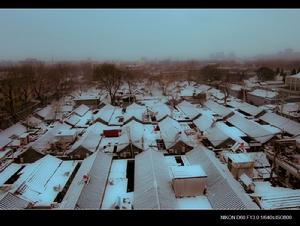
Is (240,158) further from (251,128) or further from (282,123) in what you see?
(282,123)

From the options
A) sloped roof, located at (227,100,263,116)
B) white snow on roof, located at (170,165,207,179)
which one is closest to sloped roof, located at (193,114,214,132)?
sloped roof, located at (227,100,263,116)

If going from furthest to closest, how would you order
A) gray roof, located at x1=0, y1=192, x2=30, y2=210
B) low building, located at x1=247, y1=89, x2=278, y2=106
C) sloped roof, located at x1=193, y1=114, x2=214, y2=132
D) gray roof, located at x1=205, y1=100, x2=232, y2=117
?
low building, located at x1=247, y1=89, x2=278, y2=106, gray roof, located at x1=205, y1=100, x2=232, y2=117, sloped roof, located at x1=193, y1=114, x2=214, y2=132, gray roof, located at x1=0, y1=192, x2=30, y2=210

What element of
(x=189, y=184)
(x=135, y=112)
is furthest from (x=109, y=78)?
(x=189, y=184)

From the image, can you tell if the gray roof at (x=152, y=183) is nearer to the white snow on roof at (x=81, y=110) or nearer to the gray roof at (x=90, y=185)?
the gray roof at (x=90, y=185)

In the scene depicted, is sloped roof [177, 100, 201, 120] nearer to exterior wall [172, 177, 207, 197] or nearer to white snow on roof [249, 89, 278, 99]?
white snow on roof [249, 89, 278, 99]
